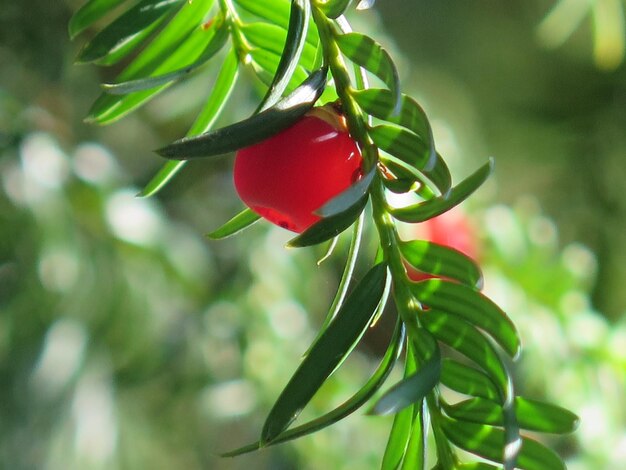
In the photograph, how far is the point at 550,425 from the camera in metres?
0.35

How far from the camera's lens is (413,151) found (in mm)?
334

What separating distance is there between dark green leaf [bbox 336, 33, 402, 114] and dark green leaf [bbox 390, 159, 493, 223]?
0.04 meters

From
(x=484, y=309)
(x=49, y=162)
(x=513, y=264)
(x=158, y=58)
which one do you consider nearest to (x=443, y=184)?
(x=484, y=309)

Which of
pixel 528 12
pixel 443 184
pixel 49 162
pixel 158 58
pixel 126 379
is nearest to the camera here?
pixel 443 184

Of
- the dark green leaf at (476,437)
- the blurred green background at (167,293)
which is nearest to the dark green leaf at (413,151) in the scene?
the dark green leaf at (476,437)

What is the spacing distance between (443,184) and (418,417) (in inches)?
4.0

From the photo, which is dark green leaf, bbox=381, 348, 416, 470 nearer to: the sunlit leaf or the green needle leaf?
the green needle leaf

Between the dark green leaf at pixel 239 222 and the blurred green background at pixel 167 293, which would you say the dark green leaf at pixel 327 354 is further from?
the blurred green background at pixel 167 293

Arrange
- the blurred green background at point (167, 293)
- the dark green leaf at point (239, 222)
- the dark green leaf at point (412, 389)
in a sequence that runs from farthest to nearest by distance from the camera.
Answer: the blurred green background at point (167, 293) < the dark green leaf at point (239, 222) < the dark green leaf at point (412, 389)

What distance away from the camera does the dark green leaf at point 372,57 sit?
12.3 inches

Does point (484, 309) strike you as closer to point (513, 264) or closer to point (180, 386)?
point (513, 264)

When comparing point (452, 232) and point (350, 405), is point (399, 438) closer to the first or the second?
point (350, 405)

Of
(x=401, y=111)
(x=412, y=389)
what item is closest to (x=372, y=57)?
(x=401, y=111)

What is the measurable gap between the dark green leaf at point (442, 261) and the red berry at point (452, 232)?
→ 724mm
